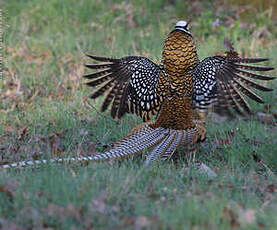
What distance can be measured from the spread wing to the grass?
19.0 inches

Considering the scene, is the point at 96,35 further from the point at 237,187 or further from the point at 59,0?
the point at 237,187

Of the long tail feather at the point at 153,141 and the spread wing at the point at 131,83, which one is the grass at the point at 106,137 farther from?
the spread wing at the point at 131,83

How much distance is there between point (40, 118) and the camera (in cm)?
637

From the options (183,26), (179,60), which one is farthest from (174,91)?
(183,26)

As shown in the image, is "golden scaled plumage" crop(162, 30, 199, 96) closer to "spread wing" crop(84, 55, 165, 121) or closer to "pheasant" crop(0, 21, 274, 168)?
"pheasant" crop(0, 21, 274, 168)

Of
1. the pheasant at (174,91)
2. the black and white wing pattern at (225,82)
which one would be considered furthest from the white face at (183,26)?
the black and white wing pattern at (225,82)

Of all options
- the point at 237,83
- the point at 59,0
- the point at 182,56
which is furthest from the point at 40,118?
the point at 59,0

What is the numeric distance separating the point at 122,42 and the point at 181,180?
5192 millimetres

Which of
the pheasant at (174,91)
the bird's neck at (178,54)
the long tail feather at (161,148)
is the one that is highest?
the bird's neck at (178,54)

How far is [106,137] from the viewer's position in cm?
581

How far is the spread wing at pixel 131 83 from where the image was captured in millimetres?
5328

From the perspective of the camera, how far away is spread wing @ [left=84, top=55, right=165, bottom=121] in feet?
17.5

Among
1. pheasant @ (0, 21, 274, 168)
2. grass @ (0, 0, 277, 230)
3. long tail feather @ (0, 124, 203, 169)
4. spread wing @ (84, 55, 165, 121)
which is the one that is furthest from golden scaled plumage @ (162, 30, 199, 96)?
grass @ (0, 0, 277, 230)

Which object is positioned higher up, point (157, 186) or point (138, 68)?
point (138, 68)
